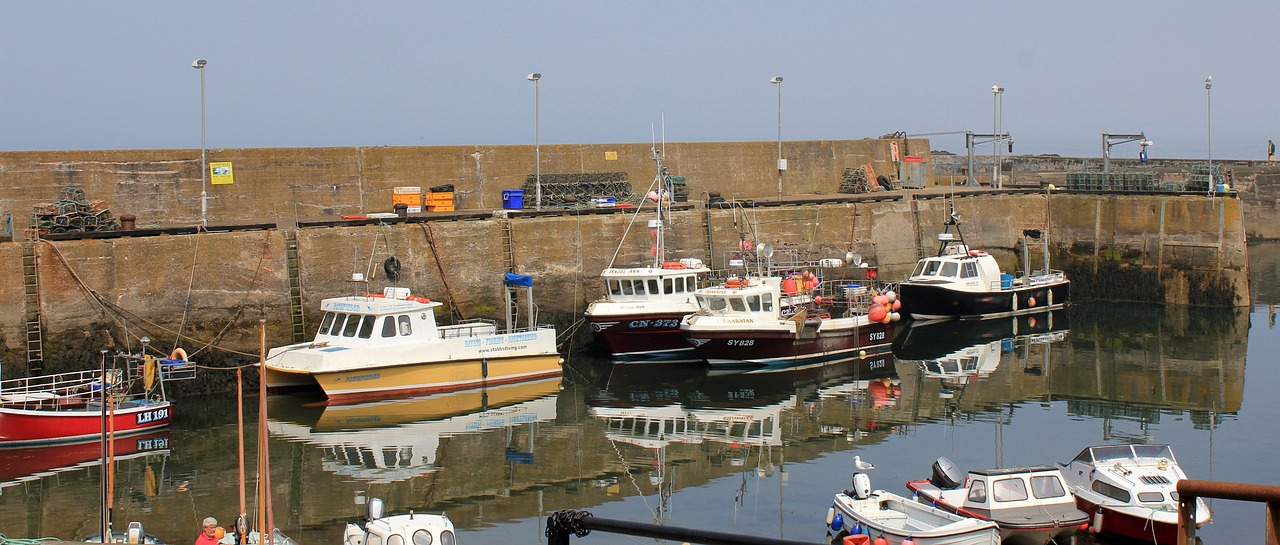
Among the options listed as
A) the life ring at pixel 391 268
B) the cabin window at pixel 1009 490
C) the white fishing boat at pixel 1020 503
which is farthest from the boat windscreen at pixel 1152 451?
the life ring at pixel 391 268

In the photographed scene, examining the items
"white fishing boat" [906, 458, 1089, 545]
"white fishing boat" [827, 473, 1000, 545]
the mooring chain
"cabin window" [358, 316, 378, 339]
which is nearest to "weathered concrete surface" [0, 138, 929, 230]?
"cabin window" [358, 316, 378, 339]

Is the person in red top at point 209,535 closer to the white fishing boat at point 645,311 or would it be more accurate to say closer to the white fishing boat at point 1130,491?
the white fishing boat at point 1130,491

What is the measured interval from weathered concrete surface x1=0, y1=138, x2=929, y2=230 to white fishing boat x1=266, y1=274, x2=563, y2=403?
4.48 meters

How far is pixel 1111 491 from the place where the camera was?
1402cm

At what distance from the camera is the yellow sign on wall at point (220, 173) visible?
84.6ft

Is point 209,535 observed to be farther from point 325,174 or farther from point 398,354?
point 325,174

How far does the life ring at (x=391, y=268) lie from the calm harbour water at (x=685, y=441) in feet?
12.2

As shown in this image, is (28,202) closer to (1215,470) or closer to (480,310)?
(480,310)

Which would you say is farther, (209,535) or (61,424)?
(61,424)

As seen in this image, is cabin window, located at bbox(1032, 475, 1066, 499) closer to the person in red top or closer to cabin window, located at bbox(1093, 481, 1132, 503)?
cabin window, located at bbox(1093, 481, 1132, 503)

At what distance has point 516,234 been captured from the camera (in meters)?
26.6

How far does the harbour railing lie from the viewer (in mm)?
3652

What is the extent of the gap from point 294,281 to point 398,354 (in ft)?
10.8

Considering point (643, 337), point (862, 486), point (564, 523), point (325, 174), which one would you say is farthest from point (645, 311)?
point (564, 523)
